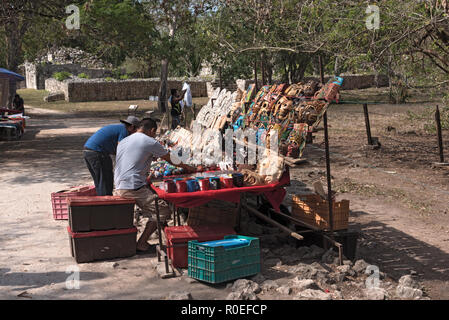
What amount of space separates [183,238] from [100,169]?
1971mm

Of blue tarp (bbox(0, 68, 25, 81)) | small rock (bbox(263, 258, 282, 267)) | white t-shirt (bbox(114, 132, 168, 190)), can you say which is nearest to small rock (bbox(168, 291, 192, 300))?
small rock (bbox(263, 258, 282, 267))

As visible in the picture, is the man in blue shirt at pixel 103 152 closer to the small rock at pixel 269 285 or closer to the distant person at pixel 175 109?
the small rock at pixel 269 285

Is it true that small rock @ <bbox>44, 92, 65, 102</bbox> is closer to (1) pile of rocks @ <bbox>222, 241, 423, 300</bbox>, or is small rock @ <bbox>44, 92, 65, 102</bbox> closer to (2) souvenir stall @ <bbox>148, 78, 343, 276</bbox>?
(2) souvenir stall @ <bbox>148, 78, 343, 276</bbox>

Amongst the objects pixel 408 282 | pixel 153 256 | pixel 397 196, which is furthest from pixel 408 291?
pixel 397 196

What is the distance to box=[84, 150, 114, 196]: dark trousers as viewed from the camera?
7.77 meters

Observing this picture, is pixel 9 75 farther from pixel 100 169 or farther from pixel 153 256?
pixel 153 256

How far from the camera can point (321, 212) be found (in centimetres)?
705

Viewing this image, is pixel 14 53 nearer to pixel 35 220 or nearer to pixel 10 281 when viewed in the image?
pixel 35 220

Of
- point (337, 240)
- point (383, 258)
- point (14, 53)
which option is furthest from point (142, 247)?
point (14, 53)

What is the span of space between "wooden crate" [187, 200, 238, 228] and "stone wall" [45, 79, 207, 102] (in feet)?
102

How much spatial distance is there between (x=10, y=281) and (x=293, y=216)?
355 cm

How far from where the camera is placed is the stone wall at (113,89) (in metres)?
37.2

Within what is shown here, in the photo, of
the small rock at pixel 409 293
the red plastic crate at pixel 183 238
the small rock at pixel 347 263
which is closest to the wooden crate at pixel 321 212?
the small rock at pixel 347 263

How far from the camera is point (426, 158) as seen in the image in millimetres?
14430
